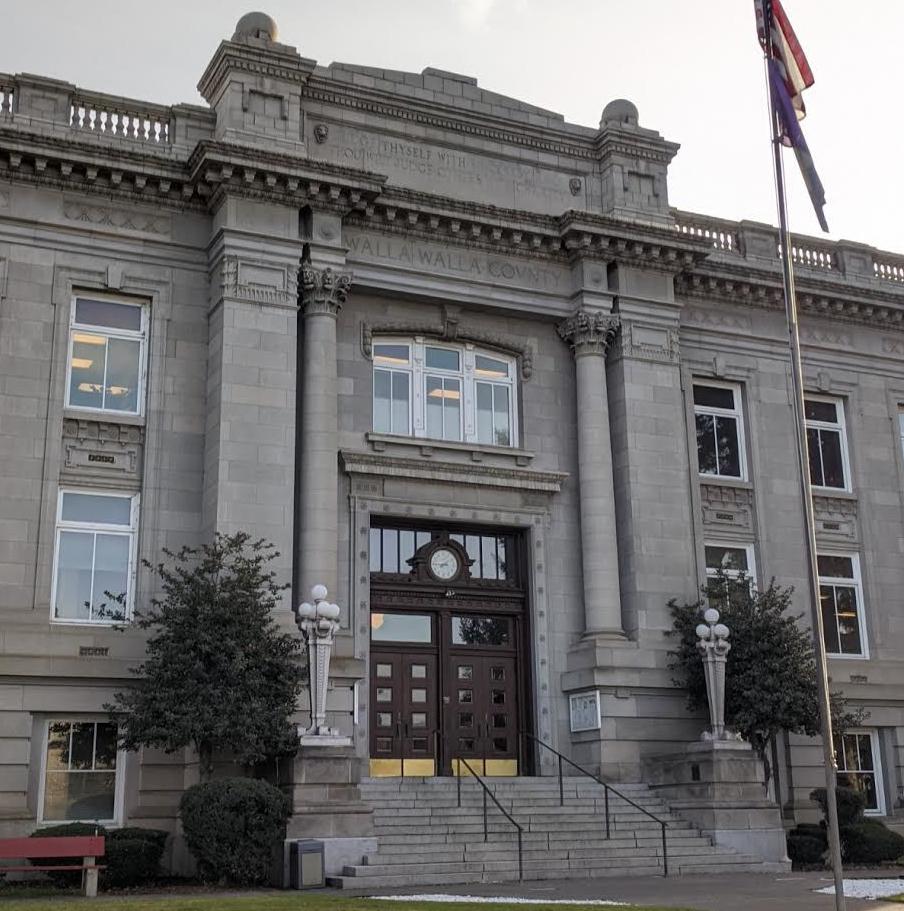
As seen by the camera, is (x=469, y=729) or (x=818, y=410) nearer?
(x=469, y=729)

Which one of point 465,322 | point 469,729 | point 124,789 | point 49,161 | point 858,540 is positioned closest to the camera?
point 124,789

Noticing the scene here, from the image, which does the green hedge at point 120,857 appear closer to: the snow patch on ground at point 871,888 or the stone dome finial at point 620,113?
the snow patch on ground at point 871,888

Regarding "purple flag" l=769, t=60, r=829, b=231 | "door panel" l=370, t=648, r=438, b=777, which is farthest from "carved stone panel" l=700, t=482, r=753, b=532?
"purple flag" l=769, t=60, r=829, b=231

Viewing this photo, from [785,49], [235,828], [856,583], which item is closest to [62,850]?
[235,828]

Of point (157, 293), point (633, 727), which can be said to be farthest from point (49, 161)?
point (633, 727)

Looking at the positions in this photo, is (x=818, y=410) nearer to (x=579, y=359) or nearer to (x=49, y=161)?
(x=579, y=359)

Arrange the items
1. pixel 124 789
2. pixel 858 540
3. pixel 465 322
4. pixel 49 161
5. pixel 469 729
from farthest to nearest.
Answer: pixel 858 540, pixel 465 322, pixel 469 729, pixel 49 161, pixel 124 789

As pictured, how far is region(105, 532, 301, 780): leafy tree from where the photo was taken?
20531 millimetres

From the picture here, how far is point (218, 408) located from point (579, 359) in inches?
332

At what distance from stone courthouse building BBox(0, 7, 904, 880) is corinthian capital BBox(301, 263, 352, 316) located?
0.07 meters

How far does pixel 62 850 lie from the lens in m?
17.4

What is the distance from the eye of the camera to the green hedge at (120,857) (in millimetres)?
19531

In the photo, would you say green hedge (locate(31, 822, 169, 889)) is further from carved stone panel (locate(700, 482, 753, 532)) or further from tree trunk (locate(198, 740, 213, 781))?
carved stone panel (locate(700, 482, 753, 532))

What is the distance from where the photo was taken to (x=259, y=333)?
25109mm
